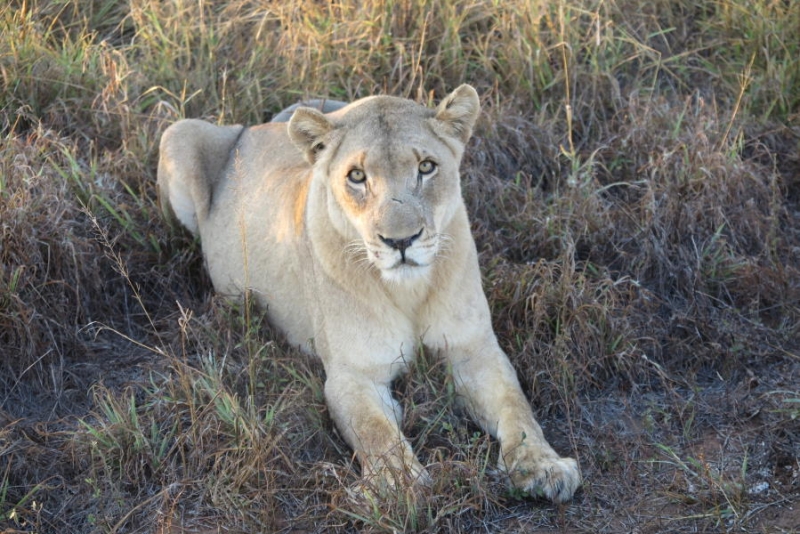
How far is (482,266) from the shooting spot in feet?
16.8

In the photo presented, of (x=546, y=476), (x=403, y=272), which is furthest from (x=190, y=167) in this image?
(x=546, y=476)

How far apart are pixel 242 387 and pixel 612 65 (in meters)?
2.92

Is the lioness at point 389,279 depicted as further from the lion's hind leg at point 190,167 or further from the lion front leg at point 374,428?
the lion's hind leg at point 190,167

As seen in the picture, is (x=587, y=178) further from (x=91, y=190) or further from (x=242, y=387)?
(x=91, y=190)

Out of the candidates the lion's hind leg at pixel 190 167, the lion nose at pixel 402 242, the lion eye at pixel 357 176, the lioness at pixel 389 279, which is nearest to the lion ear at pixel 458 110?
the lioness at pixel 389 279

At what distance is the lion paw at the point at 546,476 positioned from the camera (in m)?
3.75

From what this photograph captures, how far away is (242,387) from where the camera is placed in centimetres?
449

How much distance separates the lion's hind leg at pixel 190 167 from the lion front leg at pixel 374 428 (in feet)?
5.18

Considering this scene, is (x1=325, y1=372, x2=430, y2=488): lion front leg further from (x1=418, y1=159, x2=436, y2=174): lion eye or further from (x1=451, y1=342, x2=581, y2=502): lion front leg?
(x1=418, y1=159, x2=436, y2=174): lion eye

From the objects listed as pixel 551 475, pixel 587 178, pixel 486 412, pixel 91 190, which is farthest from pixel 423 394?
pixel 91 190

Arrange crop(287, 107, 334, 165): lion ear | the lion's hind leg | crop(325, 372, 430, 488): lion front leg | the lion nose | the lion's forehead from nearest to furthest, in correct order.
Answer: crop(325, 372, 430, 488): lion front leg < the lion nose < the lion's forehead < crop(287, 107, 334, 165): lion ear < the lion's hind leg

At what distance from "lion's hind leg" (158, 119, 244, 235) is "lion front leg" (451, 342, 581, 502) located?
1.79 meters

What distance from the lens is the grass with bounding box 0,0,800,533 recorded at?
385cm

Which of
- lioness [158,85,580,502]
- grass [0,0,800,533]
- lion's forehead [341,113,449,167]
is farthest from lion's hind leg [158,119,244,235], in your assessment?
lion's forehead [341,113,449,167]
